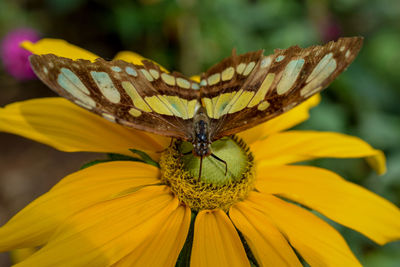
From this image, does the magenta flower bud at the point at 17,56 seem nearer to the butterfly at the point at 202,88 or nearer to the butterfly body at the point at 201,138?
the butterfly at the point at 202,88

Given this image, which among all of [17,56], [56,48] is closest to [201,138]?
[56,48]

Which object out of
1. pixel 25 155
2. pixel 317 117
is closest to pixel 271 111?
pixel 317 117

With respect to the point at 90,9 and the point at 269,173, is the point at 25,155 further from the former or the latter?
the point at 269,173

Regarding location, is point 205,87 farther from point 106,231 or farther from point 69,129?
point 106,231

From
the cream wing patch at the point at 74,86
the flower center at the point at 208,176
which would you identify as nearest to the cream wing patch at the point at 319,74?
the flower center at the point at 208,176

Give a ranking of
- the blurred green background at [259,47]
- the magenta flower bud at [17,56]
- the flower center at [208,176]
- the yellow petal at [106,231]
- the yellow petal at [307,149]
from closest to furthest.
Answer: the yellow petal at [106,231]
the flower center at [208,176]
the yellow petal at [307,149]
the blurred green background at [259,47]
the magenta flower bud at [17,56]

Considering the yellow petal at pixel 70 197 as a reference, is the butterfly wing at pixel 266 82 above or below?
above
